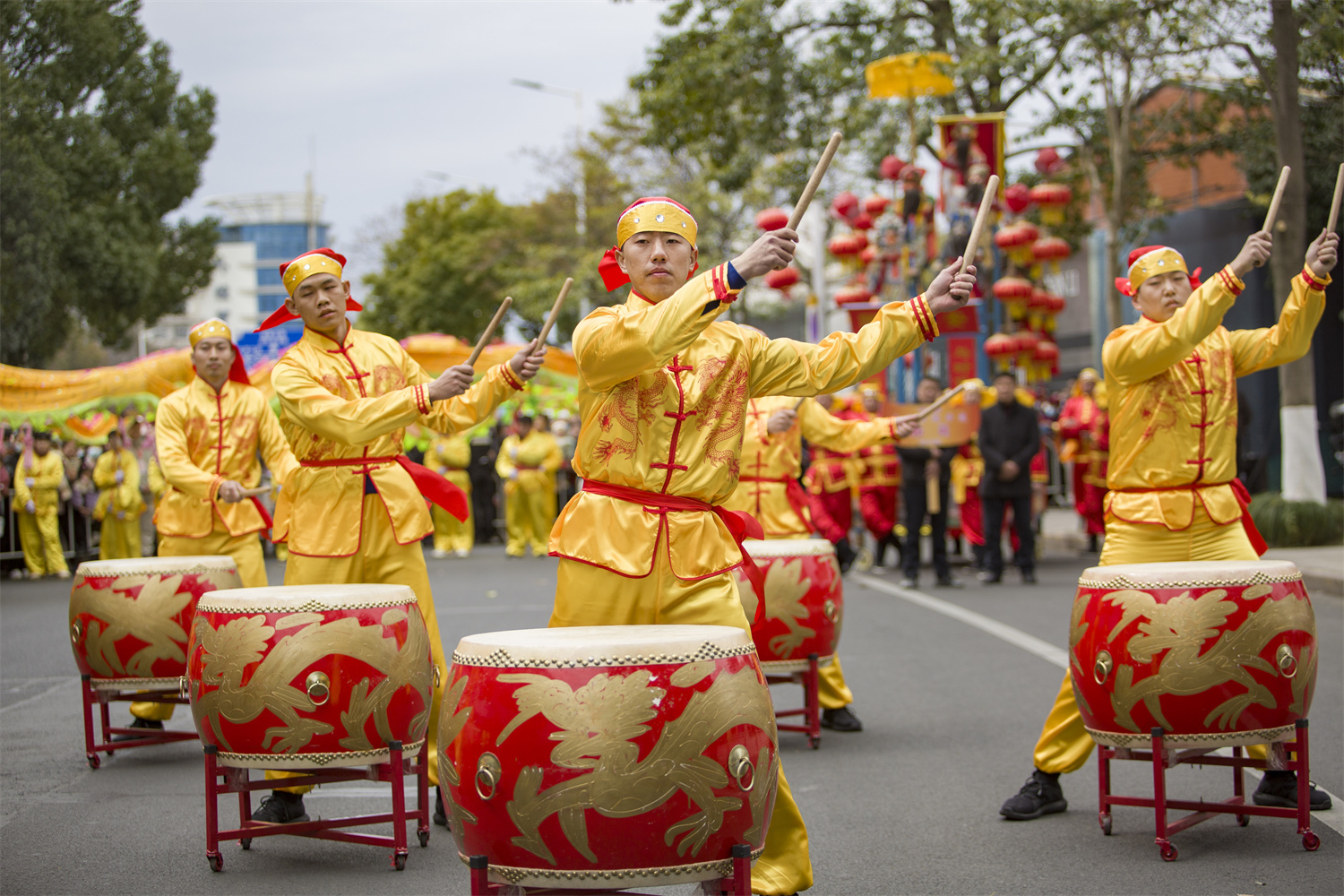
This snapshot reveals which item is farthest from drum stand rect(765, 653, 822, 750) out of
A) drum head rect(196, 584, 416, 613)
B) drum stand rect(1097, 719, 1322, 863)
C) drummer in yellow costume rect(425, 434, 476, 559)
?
drummer in yellow costume rect(425, 434, 476, 559)

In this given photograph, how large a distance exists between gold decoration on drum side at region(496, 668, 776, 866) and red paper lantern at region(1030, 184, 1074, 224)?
54.0ft

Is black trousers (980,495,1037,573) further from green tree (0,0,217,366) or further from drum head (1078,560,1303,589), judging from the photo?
drum head (1078,560,1303,589)

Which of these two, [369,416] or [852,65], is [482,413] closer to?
[369,416]

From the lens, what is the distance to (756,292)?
4172 cm

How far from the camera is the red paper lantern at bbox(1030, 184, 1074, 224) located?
18.4 meters

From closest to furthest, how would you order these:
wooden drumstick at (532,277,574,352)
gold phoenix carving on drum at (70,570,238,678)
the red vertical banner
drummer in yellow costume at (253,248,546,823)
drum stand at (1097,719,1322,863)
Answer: wooden drumstick at (532,277,574,352) → drum stand at (1097,719,1322,863) → drummer in yellow costume at (253,248,546,823) → gold phoenix carving on drum at (70,570,238,678) → the red vertical banner

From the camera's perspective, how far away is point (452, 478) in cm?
2030

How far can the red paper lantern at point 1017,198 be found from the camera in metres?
17.7

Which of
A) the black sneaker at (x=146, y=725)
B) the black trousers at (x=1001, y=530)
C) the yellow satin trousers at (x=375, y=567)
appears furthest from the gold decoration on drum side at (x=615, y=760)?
the black trousers at (x=1001, y=530)

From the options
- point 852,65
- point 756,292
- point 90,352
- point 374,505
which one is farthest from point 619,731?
point 756,292

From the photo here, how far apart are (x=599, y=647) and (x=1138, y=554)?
116 inches

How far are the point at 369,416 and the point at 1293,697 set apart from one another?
3.21 meters

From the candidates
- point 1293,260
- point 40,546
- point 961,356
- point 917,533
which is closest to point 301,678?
point 917,533

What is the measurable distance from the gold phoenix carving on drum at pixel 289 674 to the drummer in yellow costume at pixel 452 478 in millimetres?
15317
